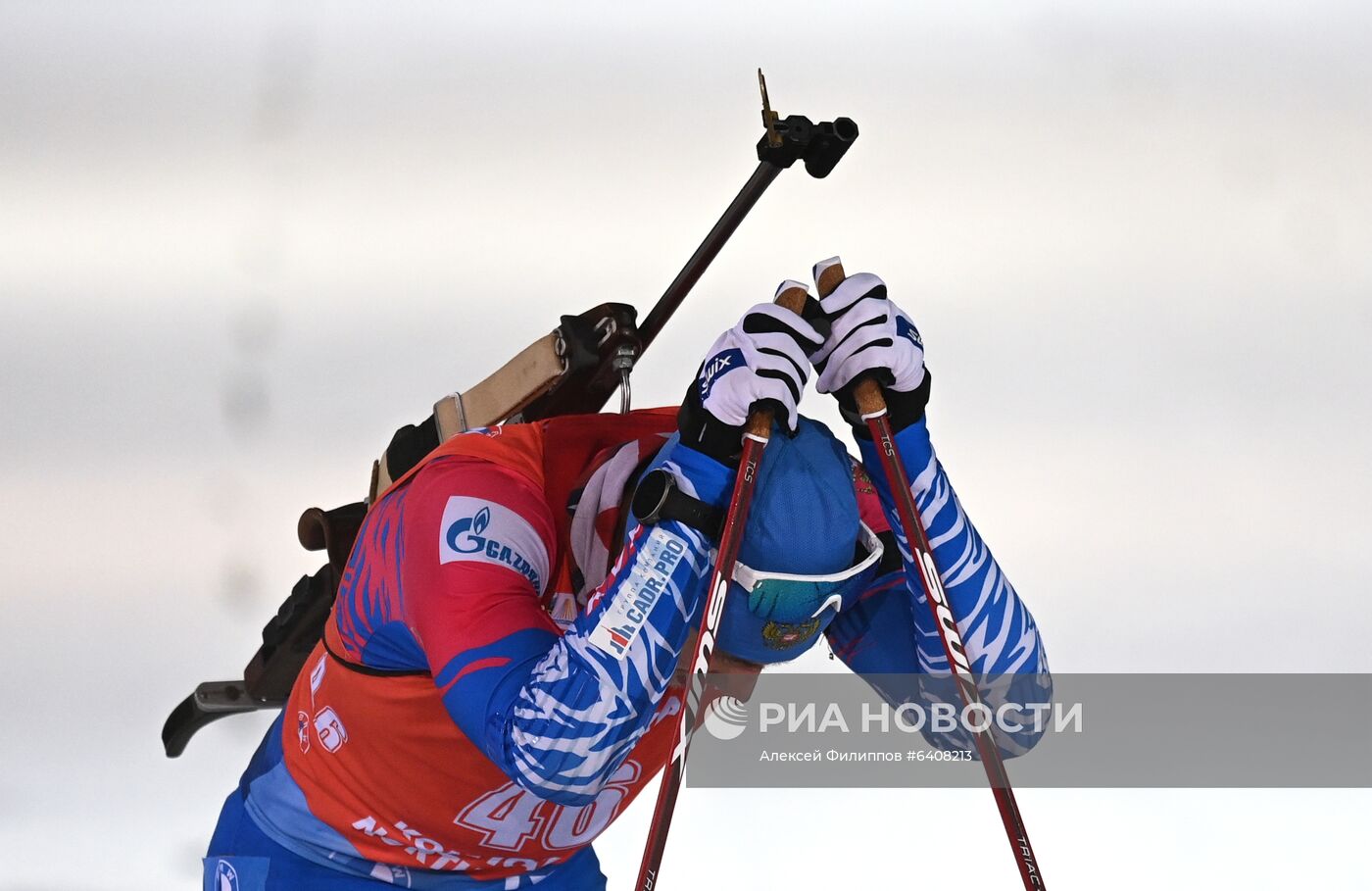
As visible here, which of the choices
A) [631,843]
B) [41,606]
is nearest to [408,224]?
[41,606]

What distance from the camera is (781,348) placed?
1.47 m

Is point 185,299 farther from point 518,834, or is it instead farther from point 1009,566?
point 518,834

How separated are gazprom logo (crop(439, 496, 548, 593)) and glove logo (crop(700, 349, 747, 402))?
0.72ft

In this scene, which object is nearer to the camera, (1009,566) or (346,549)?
(346,549)

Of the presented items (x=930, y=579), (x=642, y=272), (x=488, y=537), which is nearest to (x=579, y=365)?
(x=488, y=537)

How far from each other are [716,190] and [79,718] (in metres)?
1.59

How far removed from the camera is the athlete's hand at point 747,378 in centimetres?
147

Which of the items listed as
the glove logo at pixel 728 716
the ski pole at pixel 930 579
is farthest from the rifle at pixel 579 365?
the glove logo at pixel 728 716

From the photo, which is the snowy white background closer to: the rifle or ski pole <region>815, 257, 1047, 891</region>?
the rifle

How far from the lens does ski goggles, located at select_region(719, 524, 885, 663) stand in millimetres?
1527

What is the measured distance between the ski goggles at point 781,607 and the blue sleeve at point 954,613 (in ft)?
0.19

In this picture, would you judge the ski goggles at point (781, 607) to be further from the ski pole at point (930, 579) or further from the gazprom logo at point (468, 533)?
the gazprom logo at point (468, 533)

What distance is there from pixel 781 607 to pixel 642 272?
1.80 meters

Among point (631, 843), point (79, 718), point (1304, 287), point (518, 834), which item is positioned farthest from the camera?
point (1304, 287)
